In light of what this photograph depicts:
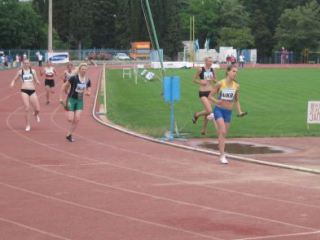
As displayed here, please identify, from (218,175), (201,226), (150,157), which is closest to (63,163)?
(150,157)

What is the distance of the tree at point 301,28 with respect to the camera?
99.3 m

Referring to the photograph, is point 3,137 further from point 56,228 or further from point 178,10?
point 178,10

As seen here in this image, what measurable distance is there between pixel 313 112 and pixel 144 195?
30.5 feet

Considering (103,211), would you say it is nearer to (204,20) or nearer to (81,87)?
(81,87)

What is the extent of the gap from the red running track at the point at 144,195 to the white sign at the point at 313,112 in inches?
196

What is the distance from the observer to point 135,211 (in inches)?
328

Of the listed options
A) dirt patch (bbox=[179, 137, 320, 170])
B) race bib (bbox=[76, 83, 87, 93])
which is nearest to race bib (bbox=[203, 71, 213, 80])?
dirt patch (bbox=[179, 137, 320, 170])

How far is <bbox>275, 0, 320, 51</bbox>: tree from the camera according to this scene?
99.3 meters

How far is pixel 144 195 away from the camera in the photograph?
933 centimetres

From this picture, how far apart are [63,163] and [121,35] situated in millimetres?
106229

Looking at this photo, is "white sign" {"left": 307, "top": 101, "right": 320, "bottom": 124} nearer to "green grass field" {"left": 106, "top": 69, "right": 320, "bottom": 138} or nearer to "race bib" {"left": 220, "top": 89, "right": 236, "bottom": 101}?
"green grass field" {"left": 106, "top": 69, "right": 320, "bottom": 138}

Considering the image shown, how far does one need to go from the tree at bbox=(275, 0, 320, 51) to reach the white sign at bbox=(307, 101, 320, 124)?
276 ft

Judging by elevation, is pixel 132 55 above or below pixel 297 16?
below

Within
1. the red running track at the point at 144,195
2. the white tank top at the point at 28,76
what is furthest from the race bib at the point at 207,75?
the white tank top at the point at 28,76
